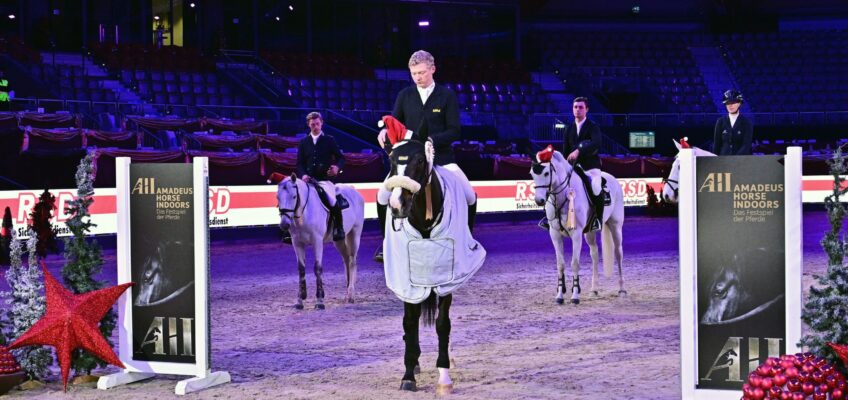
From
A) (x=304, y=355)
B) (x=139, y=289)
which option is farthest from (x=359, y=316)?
(x=139, y=289)

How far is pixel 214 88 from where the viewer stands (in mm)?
29719

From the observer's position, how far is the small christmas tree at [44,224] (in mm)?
15289

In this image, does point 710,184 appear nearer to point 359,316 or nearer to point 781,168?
point 781,168

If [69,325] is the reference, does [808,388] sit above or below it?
below

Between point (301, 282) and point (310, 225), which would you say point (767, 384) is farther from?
point (310, 225)

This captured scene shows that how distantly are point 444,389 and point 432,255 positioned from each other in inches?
35.7

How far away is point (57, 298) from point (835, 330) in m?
4.95

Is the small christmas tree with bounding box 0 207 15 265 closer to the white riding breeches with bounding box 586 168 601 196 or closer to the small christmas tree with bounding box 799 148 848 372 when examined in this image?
the white riding breeches with bounding box 586 168 601 196

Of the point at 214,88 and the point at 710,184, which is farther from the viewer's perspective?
the point at 214,88

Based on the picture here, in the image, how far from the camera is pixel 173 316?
7.31m

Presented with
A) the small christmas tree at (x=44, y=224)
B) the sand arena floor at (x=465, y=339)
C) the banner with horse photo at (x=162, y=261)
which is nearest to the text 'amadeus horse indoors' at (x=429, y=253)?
the sand arena floor at (x=465, y=339)

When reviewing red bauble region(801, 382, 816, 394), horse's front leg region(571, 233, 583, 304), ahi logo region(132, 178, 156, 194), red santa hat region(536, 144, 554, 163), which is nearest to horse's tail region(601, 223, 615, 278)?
horse's front leg region(571, 233, 583, 304)

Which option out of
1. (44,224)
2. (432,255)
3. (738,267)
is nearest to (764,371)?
(738,267)

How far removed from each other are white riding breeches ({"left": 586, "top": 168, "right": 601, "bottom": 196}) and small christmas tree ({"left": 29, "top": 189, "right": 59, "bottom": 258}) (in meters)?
8.26
